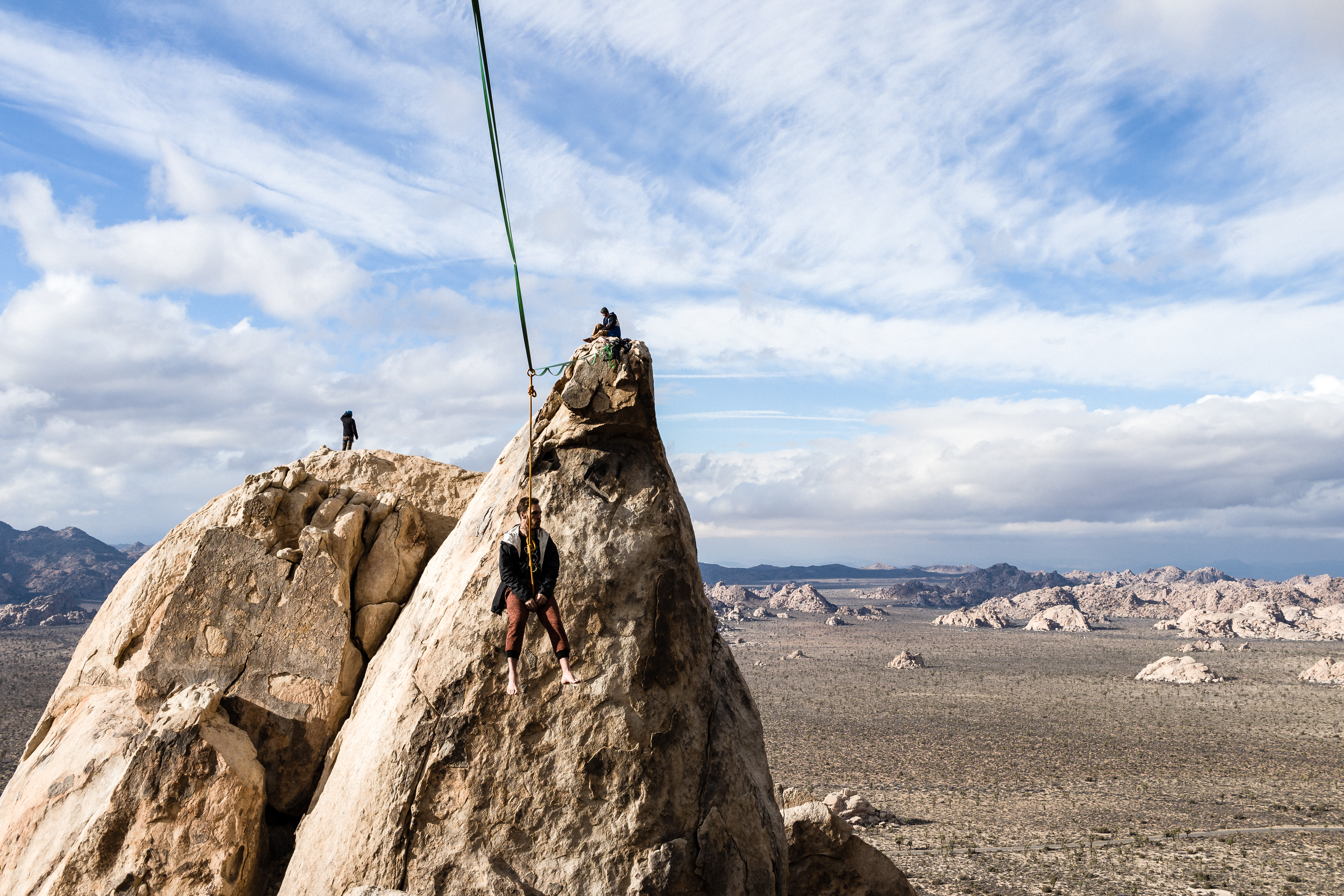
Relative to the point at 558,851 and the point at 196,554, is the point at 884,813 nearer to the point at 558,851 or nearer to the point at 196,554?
the point at 558,851

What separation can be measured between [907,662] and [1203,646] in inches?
1574

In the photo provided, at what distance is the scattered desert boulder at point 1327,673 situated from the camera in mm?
69438

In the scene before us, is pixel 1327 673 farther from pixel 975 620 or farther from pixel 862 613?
pixel 862 613

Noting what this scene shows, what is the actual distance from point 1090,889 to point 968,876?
3341 millimetres

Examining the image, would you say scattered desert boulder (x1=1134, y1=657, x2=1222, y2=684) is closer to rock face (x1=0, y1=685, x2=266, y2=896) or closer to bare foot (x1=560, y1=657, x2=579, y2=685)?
bare foot (x1=560, y1=657, x2=579, y2=685)

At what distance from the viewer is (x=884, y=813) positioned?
3189cm

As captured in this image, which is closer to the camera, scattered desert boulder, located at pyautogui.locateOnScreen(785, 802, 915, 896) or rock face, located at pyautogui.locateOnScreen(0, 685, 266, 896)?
rock face, located at pyautogui.locateOnScreen(0, 685, 266, 896)

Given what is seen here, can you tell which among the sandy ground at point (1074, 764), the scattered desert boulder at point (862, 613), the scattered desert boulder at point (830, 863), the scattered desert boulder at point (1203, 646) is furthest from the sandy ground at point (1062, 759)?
the scattered desert boulder at point (862, 613)

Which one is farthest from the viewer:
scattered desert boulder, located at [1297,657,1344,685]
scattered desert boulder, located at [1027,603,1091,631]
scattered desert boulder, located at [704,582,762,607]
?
scattered desert boulder, located at [704,582,762,607]

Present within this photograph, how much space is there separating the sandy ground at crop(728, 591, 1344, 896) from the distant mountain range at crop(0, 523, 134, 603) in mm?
→ 124248

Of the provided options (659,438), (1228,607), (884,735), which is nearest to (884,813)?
(884,735)

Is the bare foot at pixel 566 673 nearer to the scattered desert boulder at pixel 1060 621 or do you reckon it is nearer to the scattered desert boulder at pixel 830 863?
the scattered desert boulder at pixel 830 863

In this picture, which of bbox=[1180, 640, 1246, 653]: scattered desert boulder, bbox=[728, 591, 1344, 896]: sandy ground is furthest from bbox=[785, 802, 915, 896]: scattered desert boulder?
bbox=[1180, 640, 1246, 653]: scattered desert boulder

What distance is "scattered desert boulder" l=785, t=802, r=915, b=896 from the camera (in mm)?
14680
